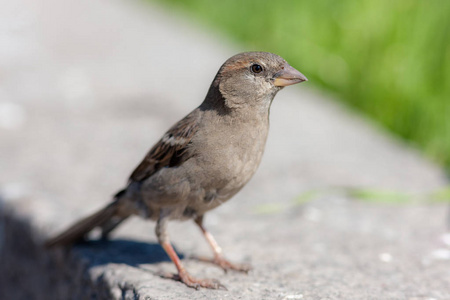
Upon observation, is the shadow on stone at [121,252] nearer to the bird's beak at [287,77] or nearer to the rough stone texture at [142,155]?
the rough stone texture at [142,155]

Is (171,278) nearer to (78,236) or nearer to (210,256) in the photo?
(210,256)

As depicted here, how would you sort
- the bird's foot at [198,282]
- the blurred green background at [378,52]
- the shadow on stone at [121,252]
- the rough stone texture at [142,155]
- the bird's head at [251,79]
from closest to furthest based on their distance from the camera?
1. the bird's foot at [198,282]
2. the bird's head at [251,79]
3. the rough stone texture at [142,155]
4. the shadow on stone at [121,252]
5. the blurred green background at [378,52]

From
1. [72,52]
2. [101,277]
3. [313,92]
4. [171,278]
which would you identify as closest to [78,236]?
[101,277]

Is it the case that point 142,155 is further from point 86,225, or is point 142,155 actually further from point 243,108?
point 243,108

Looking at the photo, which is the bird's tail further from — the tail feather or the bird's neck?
the bird's neck

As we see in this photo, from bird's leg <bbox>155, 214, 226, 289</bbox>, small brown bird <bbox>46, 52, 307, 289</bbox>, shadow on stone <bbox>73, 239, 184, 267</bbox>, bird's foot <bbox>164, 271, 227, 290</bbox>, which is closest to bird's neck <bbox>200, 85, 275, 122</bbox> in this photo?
small brown bird <bbox>46, 52, 307, 289</bbox>

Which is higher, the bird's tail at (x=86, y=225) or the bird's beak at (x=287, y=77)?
the bird's beak at (x=287, y=77)

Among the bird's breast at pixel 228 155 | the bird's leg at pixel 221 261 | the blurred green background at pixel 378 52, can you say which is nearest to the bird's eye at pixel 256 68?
the bird's breast at pixel 228 155
